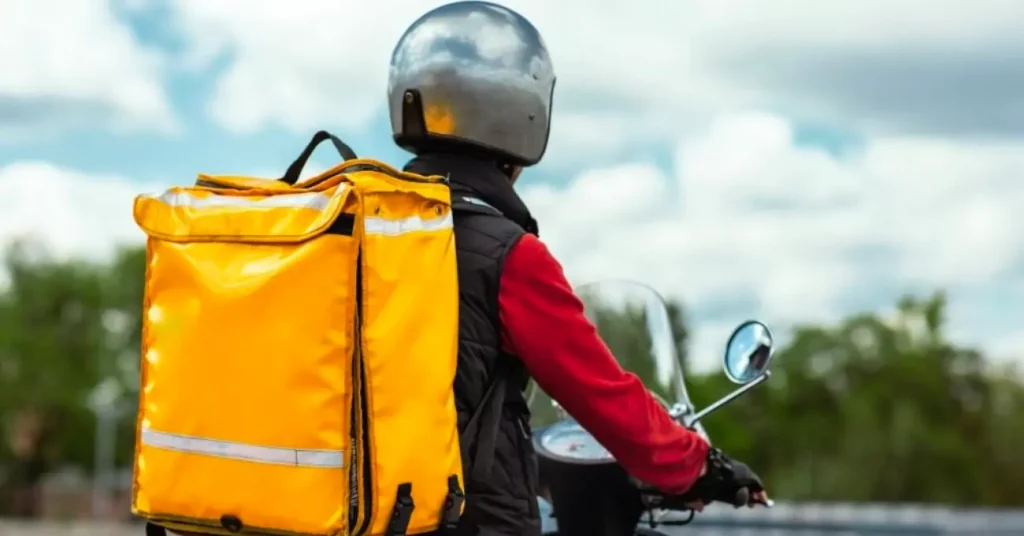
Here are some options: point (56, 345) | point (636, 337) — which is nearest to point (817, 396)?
point (56, 345)

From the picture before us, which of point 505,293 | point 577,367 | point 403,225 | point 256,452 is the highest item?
point 403,225

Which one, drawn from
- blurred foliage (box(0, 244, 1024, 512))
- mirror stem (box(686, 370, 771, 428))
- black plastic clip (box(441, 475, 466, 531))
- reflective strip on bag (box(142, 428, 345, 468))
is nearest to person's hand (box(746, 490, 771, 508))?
mirror stem (box(686, 370, 771, 428))

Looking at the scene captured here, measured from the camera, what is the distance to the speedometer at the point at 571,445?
3713 mm

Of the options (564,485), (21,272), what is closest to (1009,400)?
(21,272)

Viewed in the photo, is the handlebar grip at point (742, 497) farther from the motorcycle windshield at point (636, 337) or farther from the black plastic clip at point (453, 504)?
the black plastic clip at point (453, 504)

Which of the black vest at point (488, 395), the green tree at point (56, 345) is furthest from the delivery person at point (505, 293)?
the green tree at point (56, 345)

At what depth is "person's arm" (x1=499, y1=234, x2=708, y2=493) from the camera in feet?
10.1

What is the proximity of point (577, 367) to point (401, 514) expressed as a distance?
478 mm

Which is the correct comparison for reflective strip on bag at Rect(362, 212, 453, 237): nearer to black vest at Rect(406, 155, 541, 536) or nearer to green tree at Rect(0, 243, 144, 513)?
black vest at Rect(406, 155, 541, 536)

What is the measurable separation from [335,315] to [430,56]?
2.47 ft

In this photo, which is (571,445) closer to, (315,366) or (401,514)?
(401,514)

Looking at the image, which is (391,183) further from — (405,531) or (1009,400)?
(1009,400)

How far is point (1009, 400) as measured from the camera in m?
76.6

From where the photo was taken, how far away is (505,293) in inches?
121
